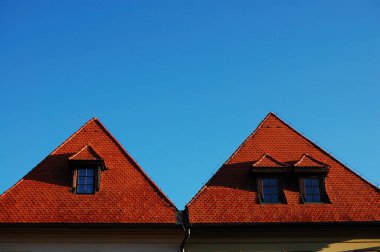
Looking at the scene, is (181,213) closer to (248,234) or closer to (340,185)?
(248,234)

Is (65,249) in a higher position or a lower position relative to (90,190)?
lower

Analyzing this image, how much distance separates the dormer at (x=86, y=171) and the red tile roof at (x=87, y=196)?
0.60 feet

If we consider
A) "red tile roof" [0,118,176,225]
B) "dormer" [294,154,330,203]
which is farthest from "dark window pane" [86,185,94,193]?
"dormer" [294,154,330,203]

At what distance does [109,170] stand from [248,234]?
664 centimetres

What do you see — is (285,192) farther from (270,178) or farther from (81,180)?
(81,180)

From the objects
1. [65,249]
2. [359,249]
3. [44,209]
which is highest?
[44,209]

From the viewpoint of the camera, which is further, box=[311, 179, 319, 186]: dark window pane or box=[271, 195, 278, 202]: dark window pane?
box=[311, 179, 319, 186]: dark window pane

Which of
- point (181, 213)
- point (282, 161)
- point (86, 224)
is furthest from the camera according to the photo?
point (282, 161)

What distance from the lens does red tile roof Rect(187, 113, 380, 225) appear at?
75.3 ft

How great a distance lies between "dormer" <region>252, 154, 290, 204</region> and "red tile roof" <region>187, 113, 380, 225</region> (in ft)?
0.96

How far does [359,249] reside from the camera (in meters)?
22.8

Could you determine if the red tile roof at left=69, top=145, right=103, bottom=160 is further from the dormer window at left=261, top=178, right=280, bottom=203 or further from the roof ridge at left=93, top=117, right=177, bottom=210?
the dormer window at left=261, top=178, right=280, bottom=203

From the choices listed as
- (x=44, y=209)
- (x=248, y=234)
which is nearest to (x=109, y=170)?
(x=44, y=209)

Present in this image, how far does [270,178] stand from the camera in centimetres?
2462
